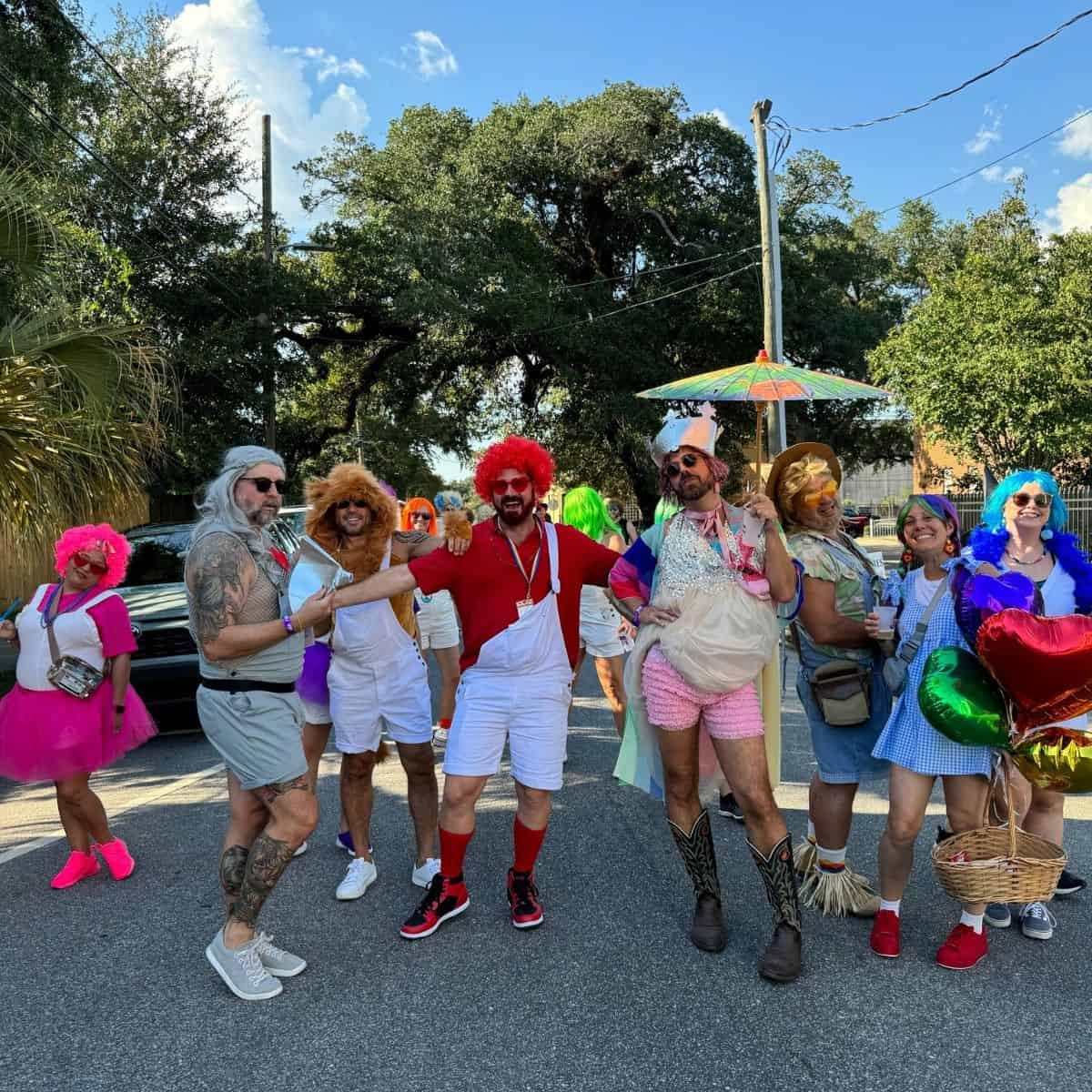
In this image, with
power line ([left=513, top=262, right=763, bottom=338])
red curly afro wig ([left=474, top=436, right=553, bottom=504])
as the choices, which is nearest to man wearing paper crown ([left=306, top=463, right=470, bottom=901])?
red curly afro wig ([left=474, top=436, right=553, bottom=504])

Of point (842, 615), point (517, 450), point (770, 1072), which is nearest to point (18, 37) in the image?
point (517, 450)

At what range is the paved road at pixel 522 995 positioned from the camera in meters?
2.84

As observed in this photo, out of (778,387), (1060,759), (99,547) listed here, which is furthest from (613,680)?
(1060,759)

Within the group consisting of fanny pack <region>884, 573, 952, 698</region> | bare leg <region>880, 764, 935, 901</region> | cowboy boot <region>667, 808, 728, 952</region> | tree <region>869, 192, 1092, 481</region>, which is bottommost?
cowboy boot <region>667, 808, 728, 952</region>

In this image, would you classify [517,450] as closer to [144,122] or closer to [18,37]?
[18,37]

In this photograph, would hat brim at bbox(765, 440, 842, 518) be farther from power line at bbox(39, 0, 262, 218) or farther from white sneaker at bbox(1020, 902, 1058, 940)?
power line at bbox(39, 0, 262, 218)

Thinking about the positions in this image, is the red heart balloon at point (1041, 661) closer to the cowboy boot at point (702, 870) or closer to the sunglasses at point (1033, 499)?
the sunglasses at point (1033, 499)

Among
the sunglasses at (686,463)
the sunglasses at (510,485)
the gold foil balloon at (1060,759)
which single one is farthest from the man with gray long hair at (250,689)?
the gold foil balloon at (1060,759)

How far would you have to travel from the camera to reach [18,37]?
1157 centimetres

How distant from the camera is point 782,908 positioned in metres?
3.49

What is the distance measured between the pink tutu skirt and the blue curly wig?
3928 mm

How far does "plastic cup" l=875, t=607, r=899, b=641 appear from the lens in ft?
12.4

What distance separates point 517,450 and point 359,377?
23.1m

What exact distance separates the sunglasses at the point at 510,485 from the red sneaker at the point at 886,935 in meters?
2.12
